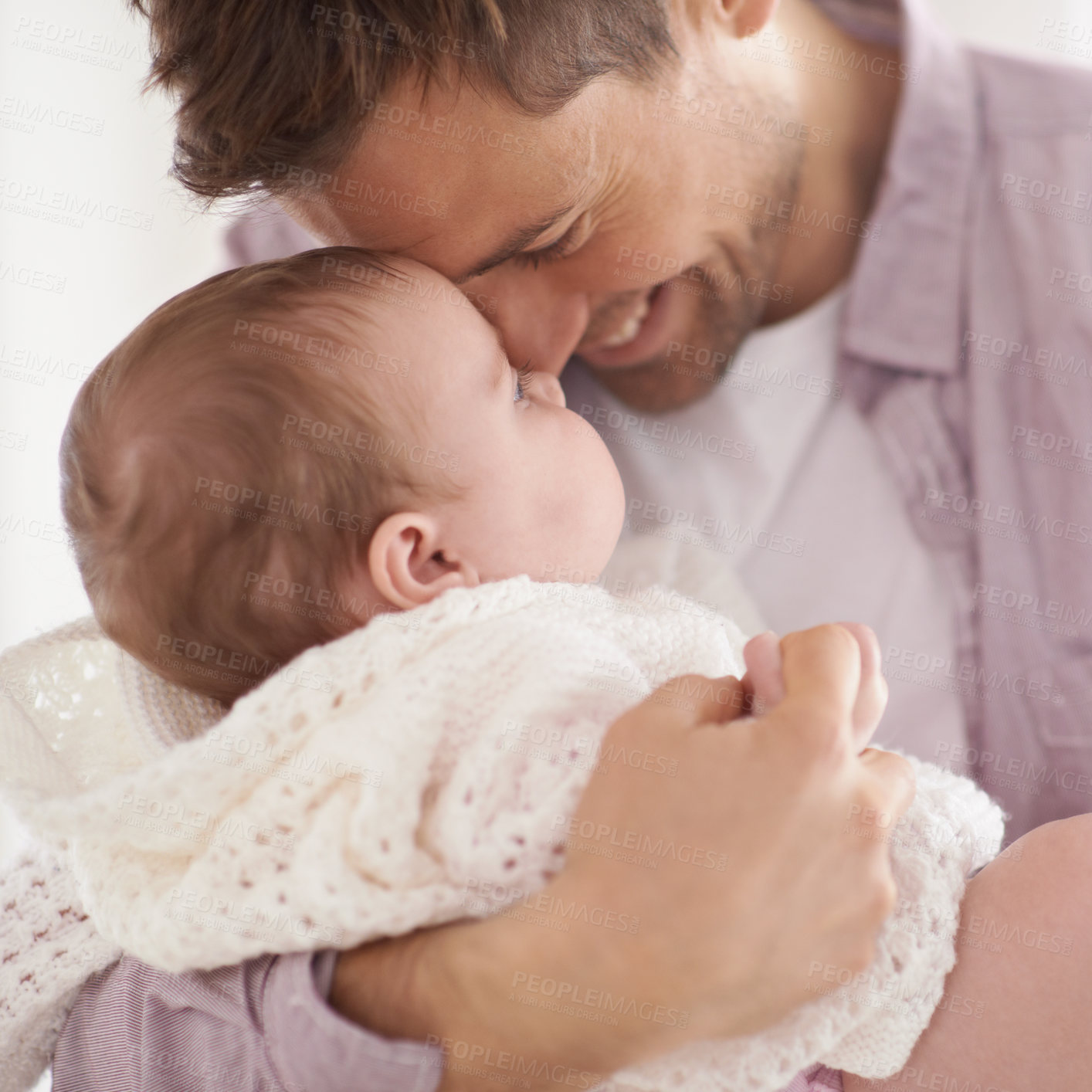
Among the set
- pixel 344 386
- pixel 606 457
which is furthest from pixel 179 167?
pixel 606 457

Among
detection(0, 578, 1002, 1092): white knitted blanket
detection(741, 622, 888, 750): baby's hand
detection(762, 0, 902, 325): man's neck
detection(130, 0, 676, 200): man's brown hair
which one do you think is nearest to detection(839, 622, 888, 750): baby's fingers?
detection(741, 622, 888, 750): baby's hand

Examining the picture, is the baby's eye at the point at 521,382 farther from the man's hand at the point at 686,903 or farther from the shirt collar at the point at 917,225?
the shirt collar at the point at 917,225

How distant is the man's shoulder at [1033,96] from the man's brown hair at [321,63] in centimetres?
81

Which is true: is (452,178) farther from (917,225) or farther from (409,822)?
(917,225)

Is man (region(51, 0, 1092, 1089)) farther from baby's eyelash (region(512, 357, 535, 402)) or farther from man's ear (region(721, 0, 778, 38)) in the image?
baby's eyelash (region(512, 357, 535, 402))

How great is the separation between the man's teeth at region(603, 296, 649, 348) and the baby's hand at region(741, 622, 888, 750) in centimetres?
72

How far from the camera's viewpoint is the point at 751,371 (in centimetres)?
159

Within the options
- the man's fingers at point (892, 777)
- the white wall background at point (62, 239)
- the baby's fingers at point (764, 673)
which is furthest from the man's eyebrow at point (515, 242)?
the white wall background at point (62, 239)

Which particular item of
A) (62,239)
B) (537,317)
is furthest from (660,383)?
(62,239)

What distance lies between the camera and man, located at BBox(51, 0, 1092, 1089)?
795 mm

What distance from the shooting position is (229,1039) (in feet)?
2.74

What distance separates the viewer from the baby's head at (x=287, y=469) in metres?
0.86

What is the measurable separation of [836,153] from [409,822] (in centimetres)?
133

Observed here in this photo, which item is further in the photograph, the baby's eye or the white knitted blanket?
the baby's eye
